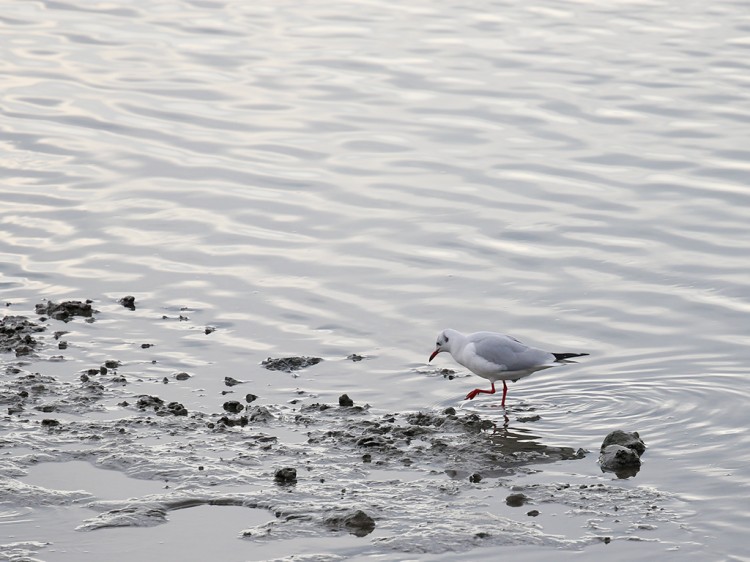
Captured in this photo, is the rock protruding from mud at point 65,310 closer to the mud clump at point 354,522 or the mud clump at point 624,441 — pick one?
the mud clump at point 354,522

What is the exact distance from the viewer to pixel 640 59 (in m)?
22.3

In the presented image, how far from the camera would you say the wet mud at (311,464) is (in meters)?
8.80

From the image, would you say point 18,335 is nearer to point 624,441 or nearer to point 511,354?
point 511,354

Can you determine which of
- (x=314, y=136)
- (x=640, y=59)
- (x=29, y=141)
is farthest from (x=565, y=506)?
(x=640, y=59)

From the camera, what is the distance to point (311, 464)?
31.8ft

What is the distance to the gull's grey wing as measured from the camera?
11349mm

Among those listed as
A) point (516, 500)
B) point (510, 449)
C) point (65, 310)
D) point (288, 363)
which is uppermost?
point (65, 310)

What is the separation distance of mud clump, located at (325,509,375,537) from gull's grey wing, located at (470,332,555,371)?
2910mm

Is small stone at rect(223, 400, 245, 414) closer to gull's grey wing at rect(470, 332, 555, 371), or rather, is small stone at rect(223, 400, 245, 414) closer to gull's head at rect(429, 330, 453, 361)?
gull's head at rect(429, 330, 453, 361)

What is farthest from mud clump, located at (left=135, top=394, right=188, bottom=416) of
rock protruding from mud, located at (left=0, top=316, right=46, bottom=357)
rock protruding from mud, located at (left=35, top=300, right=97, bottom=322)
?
rock protruding from mud, located at (left=35, top=300, right=97, bottom=322)

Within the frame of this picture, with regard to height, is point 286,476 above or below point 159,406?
below

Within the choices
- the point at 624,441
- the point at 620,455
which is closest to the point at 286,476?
the point at 620,455

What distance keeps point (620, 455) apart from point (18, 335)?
18.6 ft

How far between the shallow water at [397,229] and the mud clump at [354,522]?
10 centimetres
